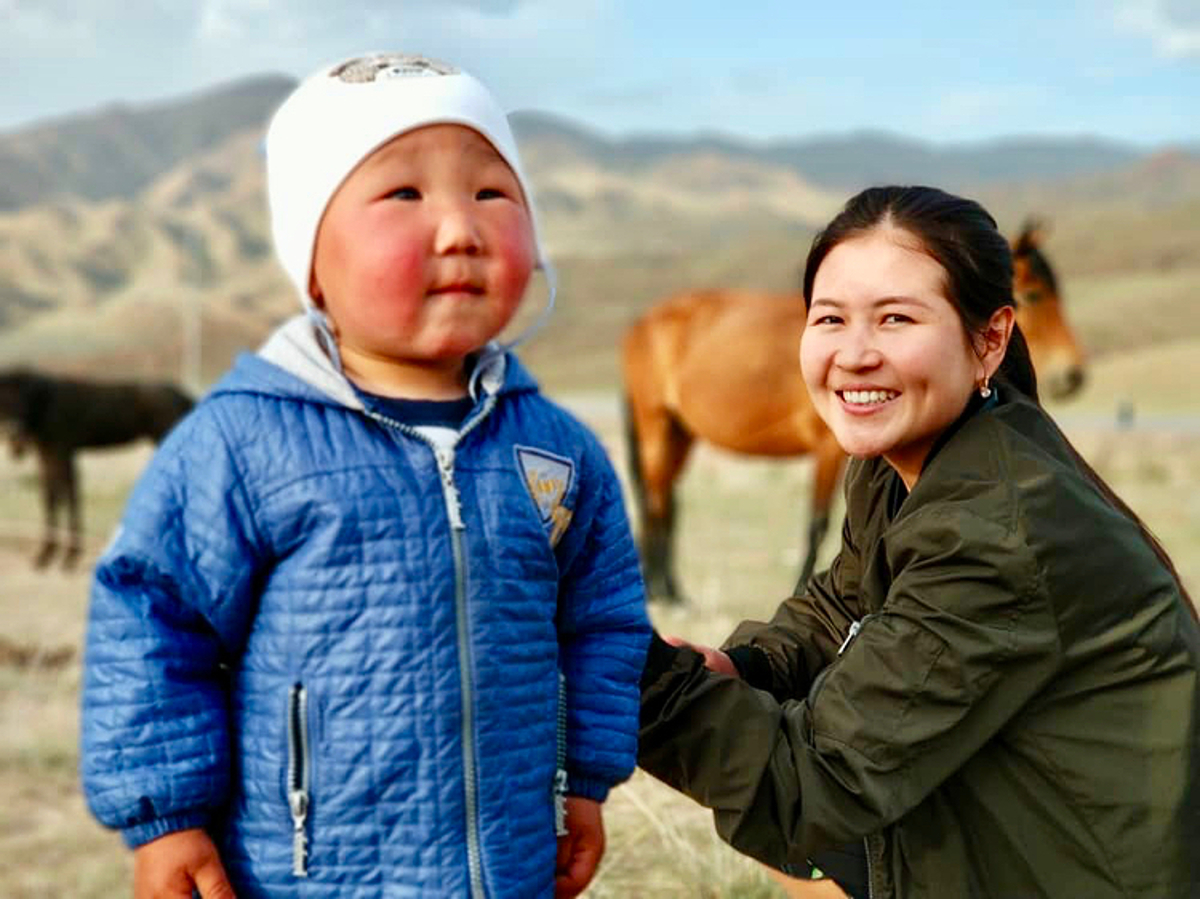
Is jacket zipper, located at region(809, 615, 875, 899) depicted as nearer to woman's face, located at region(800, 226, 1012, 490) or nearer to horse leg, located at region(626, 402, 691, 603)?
woman's face, located at region(800, 226, 1012, 490)

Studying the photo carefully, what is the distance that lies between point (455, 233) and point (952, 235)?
0.72 meters

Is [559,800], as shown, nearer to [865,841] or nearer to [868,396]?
[865,841]

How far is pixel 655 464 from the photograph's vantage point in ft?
29.7

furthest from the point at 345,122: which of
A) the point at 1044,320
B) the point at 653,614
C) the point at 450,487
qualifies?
the point at 1044,320

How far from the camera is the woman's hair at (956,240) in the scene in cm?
195

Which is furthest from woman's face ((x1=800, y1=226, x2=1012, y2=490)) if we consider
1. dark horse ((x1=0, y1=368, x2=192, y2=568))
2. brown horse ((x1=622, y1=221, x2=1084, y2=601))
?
dark horse ((x1=0, y1=368, x2=192, y2=568))

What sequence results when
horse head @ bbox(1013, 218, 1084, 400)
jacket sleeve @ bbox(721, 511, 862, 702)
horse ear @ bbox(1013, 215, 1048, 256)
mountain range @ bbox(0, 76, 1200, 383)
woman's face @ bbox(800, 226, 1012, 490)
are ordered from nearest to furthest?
1. woman's face @ bbox(800, 226, 1012, 490)
2. jacket sleeve @ bbox(721, 511, 862, 702)
3. horse ear @ bbox(1013, 215, 1048, 256)
4. horse head @ bbox(1013, 218, 1084, 400)
5. mountain range @ bbox(0, 76, 1200, 383)

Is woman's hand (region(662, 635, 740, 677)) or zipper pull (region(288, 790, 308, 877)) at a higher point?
woman's hand (region(662, 635, 740, 677))

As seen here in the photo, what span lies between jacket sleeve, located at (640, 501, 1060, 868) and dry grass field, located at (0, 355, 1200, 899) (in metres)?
0.95

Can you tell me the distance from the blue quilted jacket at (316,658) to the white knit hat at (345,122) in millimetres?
175

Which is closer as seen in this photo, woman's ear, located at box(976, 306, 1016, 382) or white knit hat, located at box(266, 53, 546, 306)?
white knit hat, located at box(266, 53, 546, 306)

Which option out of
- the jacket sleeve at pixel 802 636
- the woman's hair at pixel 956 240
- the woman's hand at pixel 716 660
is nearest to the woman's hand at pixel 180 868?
the woman's hand at pixel 716 660

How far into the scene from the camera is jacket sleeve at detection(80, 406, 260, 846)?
5.29 feet

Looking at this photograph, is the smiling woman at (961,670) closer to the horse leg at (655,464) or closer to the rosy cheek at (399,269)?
the rosy cheek at (399,269)
